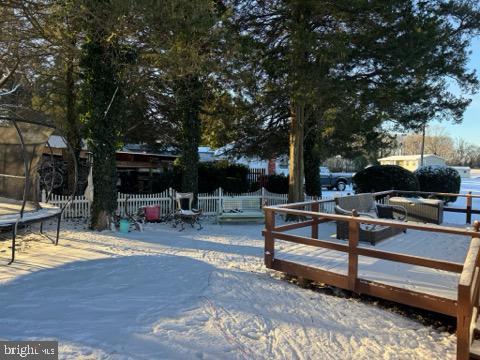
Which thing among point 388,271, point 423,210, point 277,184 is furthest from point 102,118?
point 277,184

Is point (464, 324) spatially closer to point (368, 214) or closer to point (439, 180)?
point (368, 214)

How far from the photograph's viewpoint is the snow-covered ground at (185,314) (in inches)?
139

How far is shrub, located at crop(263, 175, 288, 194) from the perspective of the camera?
17.2m

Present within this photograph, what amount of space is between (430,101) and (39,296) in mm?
12258

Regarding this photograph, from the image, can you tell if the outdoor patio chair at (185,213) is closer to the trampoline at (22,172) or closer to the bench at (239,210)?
the bench at (239,210)

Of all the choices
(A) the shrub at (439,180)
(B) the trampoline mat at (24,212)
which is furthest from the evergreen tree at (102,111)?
(A) the shrub at (439,180)

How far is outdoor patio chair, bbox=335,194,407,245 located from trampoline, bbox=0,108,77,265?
5626 millimetres

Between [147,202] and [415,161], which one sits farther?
[415,161]

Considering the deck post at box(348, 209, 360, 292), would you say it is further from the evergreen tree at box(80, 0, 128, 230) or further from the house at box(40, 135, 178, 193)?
the house at box(40, 135, 178, 193)

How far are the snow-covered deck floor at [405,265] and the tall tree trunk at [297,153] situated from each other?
404cm

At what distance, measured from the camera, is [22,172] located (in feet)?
26.7

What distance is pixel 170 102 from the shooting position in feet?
48.3

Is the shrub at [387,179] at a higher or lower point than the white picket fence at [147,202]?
higher

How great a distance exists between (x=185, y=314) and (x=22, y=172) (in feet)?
19.0
